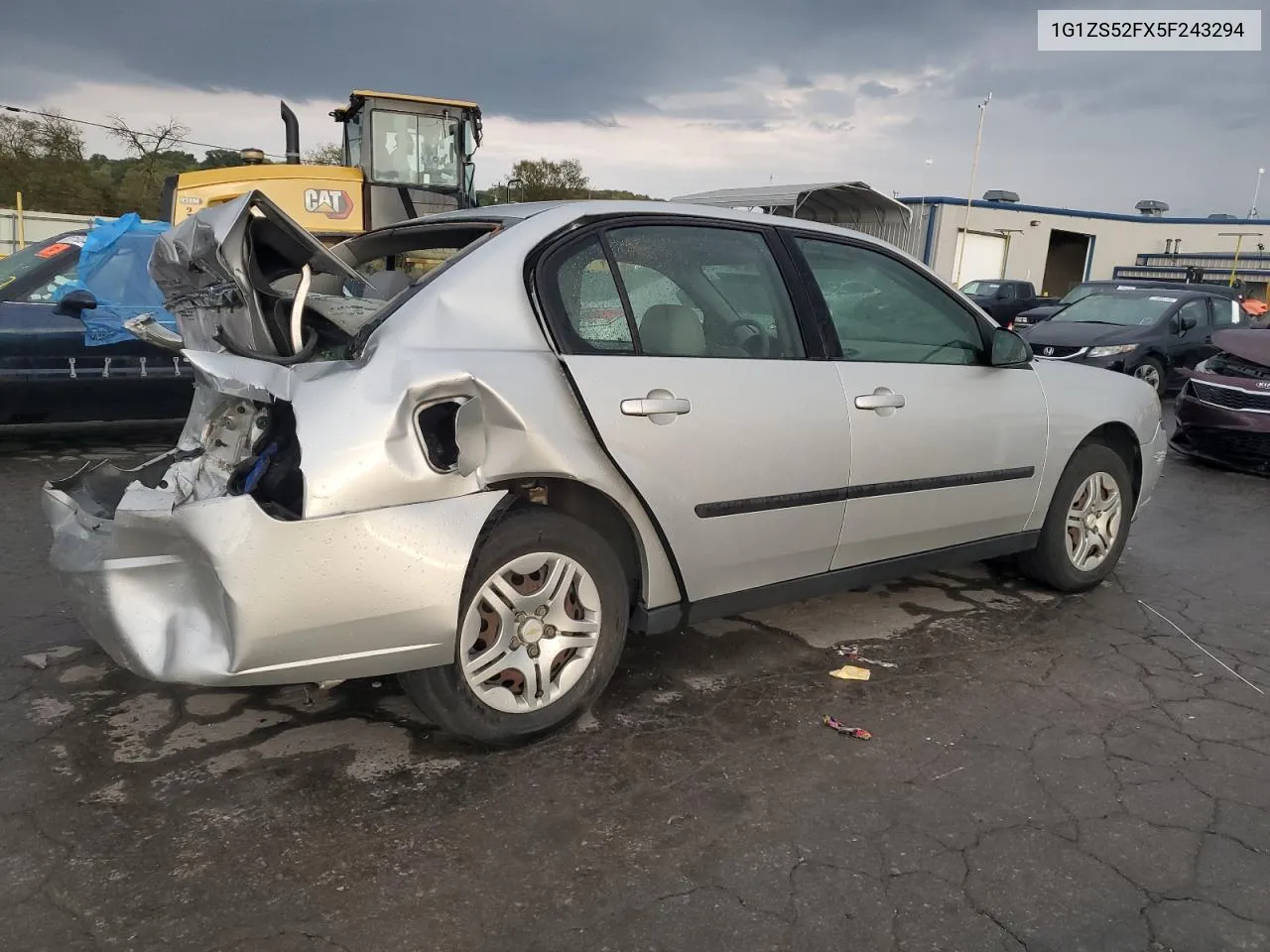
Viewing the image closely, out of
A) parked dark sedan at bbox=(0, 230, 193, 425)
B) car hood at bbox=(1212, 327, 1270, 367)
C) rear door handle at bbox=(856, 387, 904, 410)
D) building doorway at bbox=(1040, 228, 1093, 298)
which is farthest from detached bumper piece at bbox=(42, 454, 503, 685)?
building doorway at bbox=(1040, 228, 1093, 298)

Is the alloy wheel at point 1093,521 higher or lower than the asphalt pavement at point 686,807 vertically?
higher

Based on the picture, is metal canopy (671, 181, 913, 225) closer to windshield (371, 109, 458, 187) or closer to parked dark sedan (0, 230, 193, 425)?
windshield (371, 109, 458, 187)

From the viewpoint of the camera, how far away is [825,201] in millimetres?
15922

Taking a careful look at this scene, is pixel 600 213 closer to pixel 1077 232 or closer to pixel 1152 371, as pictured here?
pixel 1152 371

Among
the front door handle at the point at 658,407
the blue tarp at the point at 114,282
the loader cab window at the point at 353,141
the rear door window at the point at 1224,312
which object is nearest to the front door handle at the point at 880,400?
the front door handle at the point at 658,407

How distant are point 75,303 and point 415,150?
627 centimetres

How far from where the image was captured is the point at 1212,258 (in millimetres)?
34062

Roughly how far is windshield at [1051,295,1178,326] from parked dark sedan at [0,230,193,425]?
11.0m

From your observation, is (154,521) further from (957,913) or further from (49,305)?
(49,305)

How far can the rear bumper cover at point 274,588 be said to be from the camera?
7.88 ft

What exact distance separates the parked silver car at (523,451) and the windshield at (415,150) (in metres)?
8.66

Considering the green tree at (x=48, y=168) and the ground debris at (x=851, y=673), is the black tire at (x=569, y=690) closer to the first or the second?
the ground debris at (x=851, y=673)

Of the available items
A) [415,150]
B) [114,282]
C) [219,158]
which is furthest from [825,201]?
[219,158]

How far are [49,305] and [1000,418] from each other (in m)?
6.33
